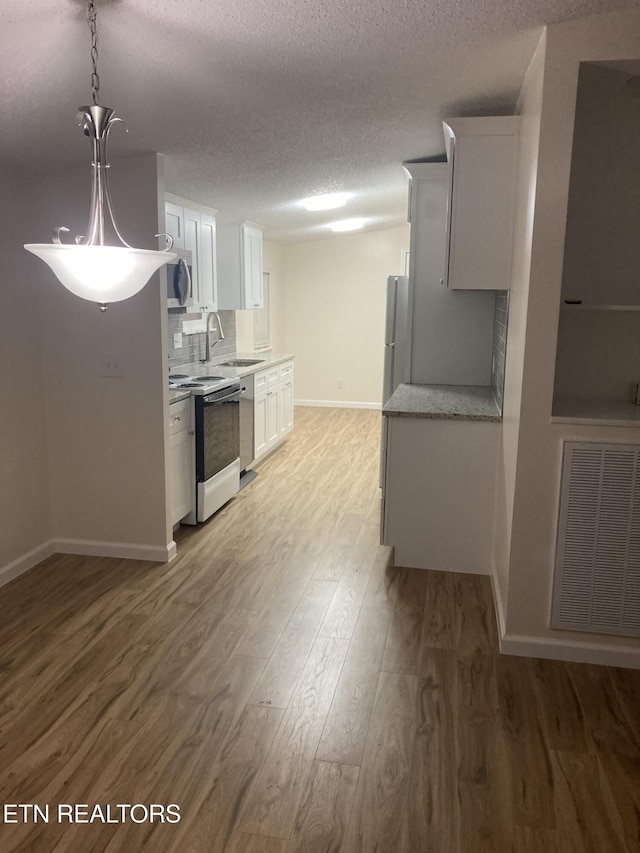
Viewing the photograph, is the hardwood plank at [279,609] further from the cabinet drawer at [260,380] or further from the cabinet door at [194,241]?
the cabinet door at [194,241]

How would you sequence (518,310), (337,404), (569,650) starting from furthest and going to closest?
(337,404) < (518,310) < (569,650)

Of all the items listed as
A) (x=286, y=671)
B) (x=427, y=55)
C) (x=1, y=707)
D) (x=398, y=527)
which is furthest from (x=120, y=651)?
(x=427, y=55)

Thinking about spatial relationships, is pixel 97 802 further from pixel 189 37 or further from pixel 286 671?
pixel 189 37

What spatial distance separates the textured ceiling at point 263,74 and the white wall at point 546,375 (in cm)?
12

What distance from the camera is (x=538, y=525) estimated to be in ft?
9.19

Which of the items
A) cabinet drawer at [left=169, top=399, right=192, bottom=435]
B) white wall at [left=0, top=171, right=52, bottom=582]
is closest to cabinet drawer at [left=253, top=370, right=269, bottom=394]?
cabinet drawer at [left=169, top=399, right=192, bottom=435]

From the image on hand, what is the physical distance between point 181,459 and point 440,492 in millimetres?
1609

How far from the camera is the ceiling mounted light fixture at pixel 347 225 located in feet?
24.2

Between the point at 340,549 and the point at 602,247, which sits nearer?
the point at 602,247

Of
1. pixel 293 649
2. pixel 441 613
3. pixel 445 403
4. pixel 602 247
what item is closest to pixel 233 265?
pixel 445 403

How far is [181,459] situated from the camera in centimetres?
421

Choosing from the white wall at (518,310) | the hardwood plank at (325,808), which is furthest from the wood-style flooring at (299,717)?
the white wall at (518,310)

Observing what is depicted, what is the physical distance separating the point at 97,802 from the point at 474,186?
3.02 metres

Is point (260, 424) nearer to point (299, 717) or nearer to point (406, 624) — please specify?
point (406, 624)
